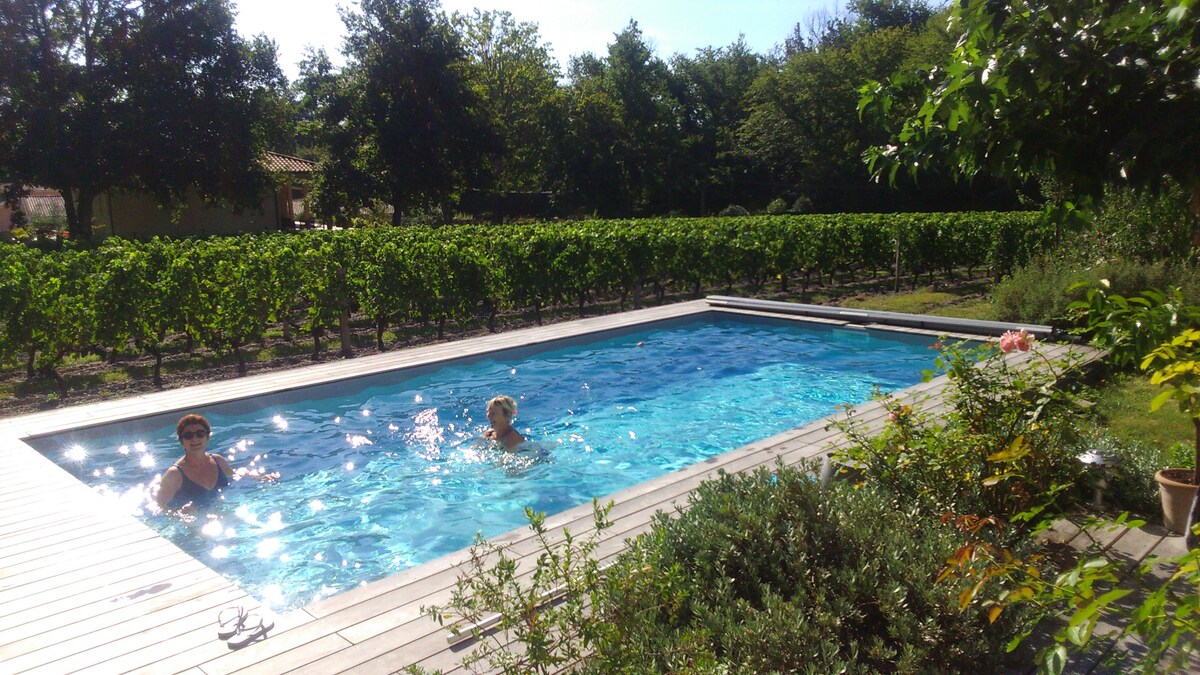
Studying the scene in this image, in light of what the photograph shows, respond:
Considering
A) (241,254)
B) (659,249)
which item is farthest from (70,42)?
(659,249)

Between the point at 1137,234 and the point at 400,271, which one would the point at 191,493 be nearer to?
the point at 400,271

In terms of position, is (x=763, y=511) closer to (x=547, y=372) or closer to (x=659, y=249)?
(x=547, y=372)

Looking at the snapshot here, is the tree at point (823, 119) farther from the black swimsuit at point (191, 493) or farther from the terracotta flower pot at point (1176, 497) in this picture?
the black swimsuit at point (191, 493)

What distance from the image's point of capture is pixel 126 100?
78.3ft

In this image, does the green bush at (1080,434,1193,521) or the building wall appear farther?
the building wall

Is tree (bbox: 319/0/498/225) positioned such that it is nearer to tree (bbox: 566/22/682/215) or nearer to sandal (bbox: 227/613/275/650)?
tree (bbox: 566/22/682/215)

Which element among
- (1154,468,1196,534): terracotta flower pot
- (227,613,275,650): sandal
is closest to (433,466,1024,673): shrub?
(227,613,275,650): sandal

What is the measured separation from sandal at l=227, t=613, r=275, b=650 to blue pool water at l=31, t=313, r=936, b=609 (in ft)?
7.02

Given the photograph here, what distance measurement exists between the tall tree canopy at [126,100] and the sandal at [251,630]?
24.4 m

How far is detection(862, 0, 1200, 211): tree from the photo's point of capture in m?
2.17

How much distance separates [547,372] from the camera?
1063 cm

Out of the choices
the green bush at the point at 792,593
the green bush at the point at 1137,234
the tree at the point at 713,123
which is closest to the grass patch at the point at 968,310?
the green bush at the point at 1137,234

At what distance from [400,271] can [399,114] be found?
1825cm

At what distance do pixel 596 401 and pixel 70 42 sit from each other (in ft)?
77.5
